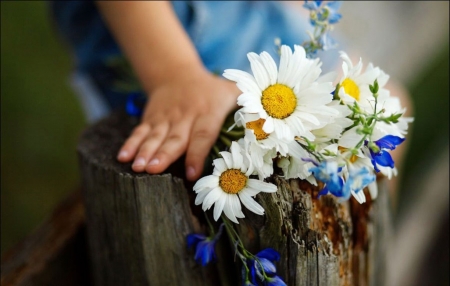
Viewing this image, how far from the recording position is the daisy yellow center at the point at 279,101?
71cm

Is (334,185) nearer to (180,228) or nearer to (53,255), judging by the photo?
(180,228)

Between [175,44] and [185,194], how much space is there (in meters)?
0.40

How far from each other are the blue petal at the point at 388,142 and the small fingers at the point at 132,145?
1.47 feet

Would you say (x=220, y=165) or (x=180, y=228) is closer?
(x=220, y=165)

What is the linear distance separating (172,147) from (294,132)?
29 centimetres

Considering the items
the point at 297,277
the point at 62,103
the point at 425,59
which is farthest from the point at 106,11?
the point at 425,59

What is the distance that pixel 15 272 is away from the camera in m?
1.10

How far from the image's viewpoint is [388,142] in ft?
2.40

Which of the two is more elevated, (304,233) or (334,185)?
(334,185)

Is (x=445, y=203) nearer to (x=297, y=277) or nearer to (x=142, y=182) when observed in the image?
(x=297, y=277)

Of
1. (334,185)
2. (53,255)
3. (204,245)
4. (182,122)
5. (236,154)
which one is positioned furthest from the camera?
(53,255)

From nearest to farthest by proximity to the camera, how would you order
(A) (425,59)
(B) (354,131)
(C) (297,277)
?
(B) (354,131)
(C) (297,277)
(A) (425,59)

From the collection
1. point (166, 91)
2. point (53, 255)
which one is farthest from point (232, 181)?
point (53, 255)

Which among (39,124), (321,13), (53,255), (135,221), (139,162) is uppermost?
(321,13)
